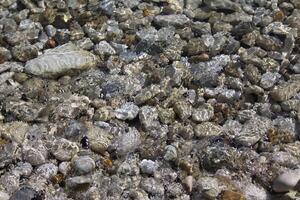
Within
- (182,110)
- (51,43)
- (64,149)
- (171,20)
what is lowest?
(64,149)

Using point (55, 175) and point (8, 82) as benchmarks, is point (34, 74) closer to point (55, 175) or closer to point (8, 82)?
point (8, 82)

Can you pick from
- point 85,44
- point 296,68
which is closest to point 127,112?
point 85,44

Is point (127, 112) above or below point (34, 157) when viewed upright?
above

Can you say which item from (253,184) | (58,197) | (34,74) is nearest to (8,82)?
(34,74)

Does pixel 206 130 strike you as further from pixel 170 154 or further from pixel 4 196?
pixel 4 196

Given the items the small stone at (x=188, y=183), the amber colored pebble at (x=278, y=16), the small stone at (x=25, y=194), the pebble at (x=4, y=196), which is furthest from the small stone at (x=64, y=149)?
the amber colored pebble at (x=278, y=16)

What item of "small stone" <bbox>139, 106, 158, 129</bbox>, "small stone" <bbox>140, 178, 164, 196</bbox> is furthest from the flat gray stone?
"small stone" <bbox>140, 178, 164, 196</bbox>

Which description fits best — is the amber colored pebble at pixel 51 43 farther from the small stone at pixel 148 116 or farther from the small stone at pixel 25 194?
the small stone at pixel 25 194
